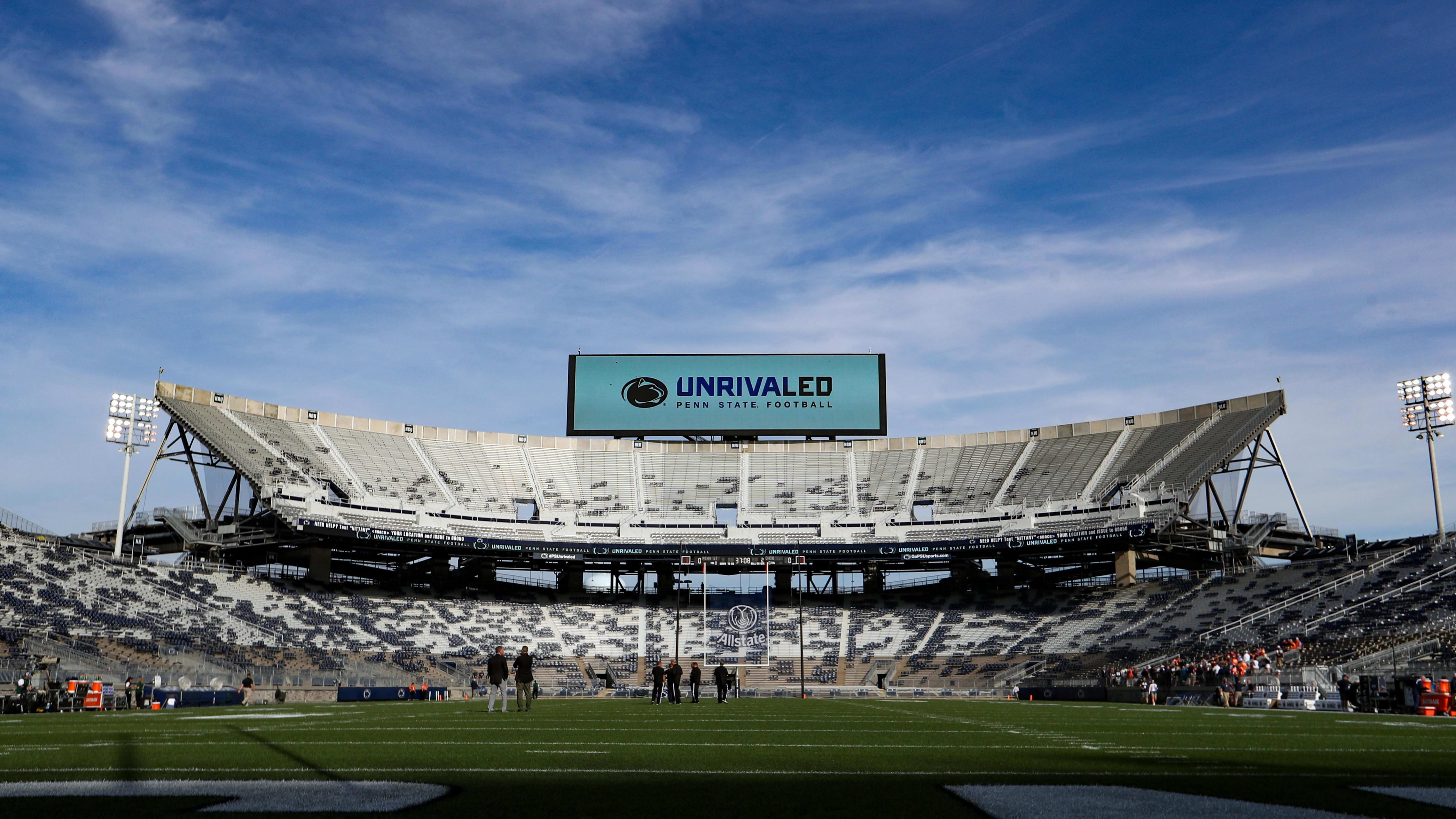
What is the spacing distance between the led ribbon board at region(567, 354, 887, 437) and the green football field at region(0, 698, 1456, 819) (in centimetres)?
4676

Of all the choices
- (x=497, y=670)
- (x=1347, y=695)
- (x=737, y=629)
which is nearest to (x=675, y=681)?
(x=497, y=670)

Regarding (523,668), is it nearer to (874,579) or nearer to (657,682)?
(657,682)

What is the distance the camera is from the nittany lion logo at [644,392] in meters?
67.2

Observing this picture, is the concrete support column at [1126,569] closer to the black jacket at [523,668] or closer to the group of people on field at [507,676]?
the group of people on field at [507,676]

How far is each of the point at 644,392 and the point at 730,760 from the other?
58.0 meters

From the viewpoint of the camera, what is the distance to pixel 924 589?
66625 mm

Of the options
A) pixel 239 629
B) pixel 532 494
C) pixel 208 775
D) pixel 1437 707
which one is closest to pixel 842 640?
pixel 532 494

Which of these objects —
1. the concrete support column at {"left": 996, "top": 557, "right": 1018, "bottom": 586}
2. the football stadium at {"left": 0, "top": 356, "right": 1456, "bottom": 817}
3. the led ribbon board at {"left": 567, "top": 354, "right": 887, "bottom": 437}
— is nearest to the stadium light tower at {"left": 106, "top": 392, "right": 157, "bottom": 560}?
the football stadium at {"left": 0, "top": 356, "right": 1456, "bottom": 817}

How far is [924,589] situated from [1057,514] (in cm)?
1062

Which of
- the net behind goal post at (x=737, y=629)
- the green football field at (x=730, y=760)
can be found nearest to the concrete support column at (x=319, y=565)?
the net behind goal post at (x=737, y=629)

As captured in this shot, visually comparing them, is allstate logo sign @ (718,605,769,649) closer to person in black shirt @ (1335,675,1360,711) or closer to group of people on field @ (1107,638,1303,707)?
group of people on field @ (1107,638,1303,707)

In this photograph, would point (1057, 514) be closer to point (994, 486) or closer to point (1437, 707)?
point (994, 486)

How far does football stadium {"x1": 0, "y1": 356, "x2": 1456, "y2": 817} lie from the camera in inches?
329

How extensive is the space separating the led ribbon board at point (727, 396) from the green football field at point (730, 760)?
46760 millimetres
